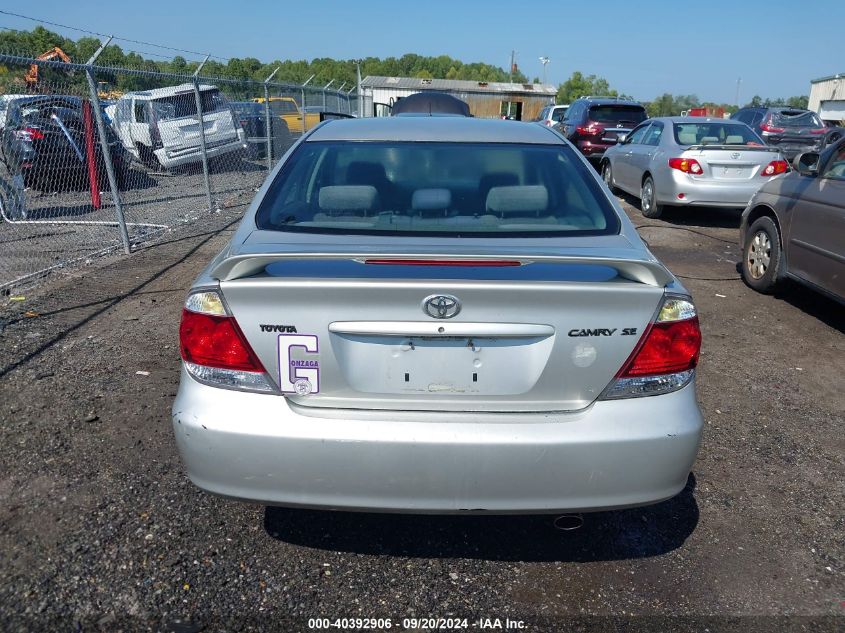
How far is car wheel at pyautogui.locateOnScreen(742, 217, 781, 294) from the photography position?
6492 millimetres

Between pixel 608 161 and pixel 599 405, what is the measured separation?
12000 millimetres

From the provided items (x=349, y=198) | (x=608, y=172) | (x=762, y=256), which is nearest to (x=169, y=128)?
(x=608, y=172)

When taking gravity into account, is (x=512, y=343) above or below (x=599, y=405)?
above

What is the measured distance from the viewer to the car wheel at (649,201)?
10.9 meters

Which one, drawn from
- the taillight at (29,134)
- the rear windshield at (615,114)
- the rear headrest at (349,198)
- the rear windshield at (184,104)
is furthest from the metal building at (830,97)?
the rear headrest at (349,198)

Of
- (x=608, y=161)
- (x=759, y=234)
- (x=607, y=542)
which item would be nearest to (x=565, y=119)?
(x=608, y=161)

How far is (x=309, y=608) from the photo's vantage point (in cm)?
254

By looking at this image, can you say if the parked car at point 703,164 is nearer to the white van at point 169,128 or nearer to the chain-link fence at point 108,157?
the chain-link fence at point 108,157

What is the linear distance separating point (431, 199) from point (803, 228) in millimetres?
4270

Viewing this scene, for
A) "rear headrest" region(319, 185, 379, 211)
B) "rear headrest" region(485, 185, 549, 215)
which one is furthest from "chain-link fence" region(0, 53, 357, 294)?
"rear headrest" region(485, 185, 549, 215)

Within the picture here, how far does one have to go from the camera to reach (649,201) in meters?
11.1

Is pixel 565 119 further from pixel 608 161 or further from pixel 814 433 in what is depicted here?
pixel 814 433

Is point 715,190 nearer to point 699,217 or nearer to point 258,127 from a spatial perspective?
point 699,217

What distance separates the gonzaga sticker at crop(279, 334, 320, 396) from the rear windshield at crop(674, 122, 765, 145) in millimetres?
9484
